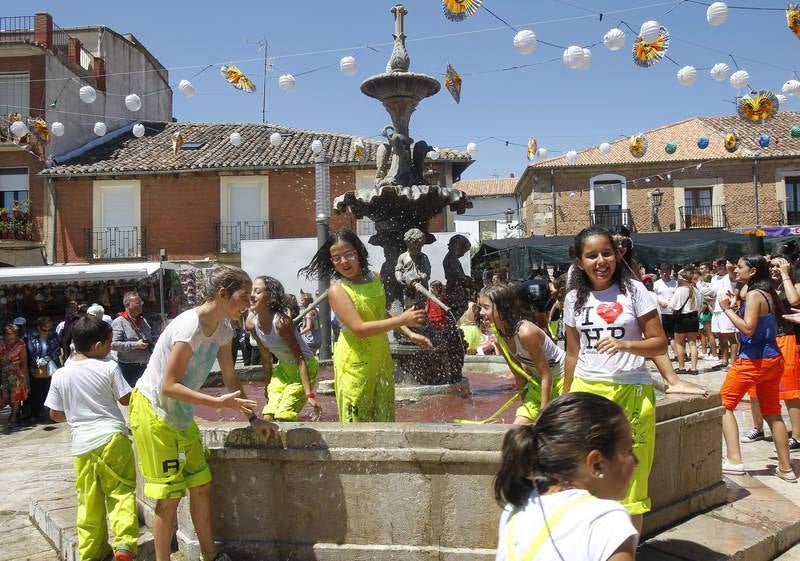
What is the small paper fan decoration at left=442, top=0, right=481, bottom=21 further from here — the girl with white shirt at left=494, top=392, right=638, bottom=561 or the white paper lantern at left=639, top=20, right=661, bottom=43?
the girl with white shirt at left=494, top=392, right=638, bottom=561

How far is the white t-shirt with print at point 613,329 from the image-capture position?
3102 millimetres

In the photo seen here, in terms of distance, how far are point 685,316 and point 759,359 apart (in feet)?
20.0

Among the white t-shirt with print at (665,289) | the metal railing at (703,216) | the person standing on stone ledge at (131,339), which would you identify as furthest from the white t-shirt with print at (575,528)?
the metal railing at (703,216)

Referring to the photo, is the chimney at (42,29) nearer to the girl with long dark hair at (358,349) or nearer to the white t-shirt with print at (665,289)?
the white t-shirt with print at (665,289)

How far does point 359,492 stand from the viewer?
3.43 metres

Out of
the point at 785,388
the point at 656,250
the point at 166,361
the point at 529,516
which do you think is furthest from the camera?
the point at 656,250

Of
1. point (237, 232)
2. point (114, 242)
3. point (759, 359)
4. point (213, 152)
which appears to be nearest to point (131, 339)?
point (759, 359)

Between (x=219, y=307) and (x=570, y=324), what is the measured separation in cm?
167

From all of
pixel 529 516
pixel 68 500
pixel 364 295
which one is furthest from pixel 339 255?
pixel 68 500

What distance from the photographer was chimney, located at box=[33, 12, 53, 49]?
2328 centimetres

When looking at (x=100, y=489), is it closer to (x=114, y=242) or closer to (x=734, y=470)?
(x=734, y=470)

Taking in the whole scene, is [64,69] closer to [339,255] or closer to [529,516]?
[339,255]

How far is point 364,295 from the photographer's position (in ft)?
12.6

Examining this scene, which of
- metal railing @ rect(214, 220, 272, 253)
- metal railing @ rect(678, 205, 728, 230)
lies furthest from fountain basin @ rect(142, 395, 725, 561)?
metal railing @ rect(678, 205, 728, 230)
